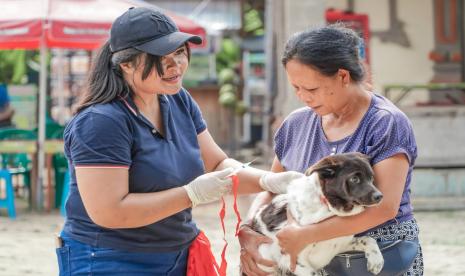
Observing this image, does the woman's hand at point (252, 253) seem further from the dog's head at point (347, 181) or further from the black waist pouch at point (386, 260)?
the dog's head at point (347, 181)

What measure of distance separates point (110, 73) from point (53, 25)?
7.08 m

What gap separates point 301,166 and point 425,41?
1008 centimetres

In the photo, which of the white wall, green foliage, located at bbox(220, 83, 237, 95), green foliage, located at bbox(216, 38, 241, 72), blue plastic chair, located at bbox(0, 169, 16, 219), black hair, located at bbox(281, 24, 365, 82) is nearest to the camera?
black hair, located at bbox(281, 24, 365, 82)

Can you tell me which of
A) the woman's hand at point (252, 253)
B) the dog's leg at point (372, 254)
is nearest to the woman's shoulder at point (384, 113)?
the dog's leg at point (372, 254)

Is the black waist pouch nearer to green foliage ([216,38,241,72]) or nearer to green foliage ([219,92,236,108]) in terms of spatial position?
green foliage ([219,92,236,108])

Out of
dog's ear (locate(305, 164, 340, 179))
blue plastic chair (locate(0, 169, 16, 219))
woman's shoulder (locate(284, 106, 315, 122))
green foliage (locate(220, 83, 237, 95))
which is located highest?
woman's shoulder (locate(284, 106, 315, 122))

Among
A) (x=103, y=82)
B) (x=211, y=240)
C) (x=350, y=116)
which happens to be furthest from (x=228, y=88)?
(x=103, y=82)

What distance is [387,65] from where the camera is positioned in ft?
42.4

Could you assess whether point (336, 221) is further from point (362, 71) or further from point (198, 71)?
point (198, 71)

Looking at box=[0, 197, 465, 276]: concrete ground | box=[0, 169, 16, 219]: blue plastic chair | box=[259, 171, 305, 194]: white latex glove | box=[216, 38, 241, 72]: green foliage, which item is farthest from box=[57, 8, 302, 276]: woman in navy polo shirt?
box=[216, 38, 241, 72]: green foliage

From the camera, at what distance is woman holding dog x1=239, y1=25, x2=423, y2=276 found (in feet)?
9.84

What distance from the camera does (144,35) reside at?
3008 millimetres

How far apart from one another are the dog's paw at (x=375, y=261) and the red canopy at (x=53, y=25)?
695 centimetres

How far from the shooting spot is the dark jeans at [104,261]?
3.07m
